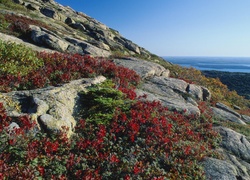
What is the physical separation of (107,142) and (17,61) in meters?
8.11

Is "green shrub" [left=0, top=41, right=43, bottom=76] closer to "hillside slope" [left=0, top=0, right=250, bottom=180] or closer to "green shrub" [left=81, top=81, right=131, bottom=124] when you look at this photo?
"hillside slope" [left=0, top=0, right=250, bottom=180]

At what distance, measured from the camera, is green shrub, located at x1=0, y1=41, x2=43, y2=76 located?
13.0m

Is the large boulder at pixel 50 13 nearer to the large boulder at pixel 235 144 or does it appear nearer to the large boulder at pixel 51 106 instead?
the large boulder at pixel 51 106

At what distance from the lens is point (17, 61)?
1398cm

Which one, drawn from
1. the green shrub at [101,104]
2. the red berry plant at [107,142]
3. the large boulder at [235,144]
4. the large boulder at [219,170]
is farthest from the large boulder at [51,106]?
the large boulder at [235,144]

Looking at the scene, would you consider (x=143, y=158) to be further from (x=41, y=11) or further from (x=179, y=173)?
(x=41, y=11)

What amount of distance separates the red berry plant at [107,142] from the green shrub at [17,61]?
34cm

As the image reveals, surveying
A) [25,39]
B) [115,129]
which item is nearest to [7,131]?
[115,129]

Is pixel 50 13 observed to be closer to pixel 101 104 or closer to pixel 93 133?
pixel 101 104

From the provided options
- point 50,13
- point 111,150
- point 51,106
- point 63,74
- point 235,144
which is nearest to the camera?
point 111,150

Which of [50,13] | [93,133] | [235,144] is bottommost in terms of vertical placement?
[235,144]

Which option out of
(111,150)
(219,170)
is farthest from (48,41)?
(219,170)

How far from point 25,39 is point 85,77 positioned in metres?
11.6

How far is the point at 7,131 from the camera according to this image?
8117mm
